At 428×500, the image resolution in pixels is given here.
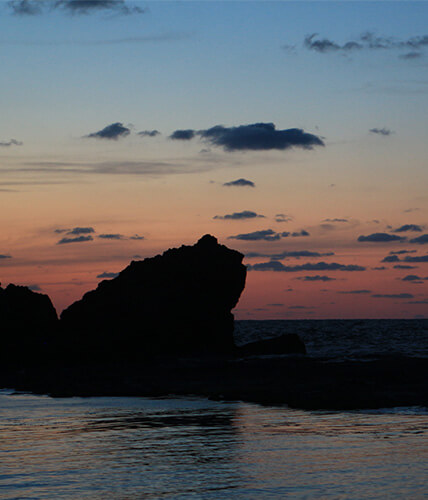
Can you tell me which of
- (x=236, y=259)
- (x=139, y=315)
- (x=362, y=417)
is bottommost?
(x=362, y=417)

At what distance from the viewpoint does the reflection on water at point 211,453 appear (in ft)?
42.7

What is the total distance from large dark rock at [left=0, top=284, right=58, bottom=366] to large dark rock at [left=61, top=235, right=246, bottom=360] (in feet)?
8.68

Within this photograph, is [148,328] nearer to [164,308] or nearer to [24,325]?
[164,308]

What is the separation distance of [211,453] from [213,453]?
0.16 ft

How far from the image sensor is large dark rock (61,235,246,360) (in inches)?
2114

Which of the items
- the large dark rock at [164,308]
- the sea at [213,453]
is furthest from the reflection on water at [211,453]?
the large dark rock at [164,308]

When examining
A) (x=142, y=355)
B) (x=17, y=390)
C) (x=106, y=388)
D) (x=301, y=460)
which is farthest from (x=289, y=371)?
(x=301, y=460)

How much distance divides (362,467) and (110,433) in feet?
26.2

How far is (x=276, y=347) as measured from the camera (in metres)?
55.5

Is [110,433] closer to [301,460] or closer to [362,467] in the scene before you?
[301,460]

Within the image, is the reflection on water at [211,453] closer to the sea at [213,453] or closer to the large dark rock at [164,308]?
the sea at [213,453]

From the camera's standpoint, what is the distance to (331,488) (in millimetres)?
12930

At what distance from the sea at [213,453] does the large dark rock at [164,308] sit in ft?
89.5

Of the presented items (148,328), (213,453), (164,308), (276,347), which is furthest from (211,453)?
(276,347)
